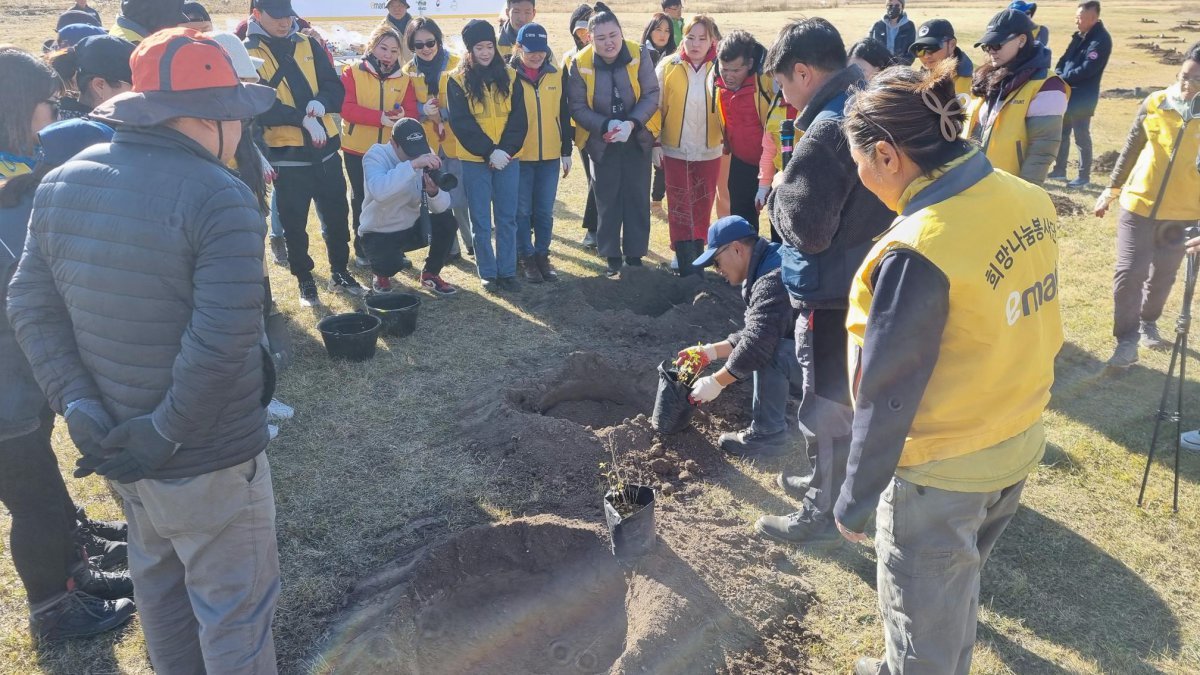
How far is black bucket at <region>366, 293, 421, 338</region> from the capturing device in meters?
5.96

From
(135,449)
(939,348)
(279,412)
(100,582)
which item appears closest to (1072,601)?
(939,348)

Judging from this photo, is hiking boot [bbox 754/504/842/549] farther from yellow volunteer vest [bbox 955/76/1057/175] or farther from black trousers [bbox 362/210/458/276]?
black trousers [bbox 362/210/458/276]

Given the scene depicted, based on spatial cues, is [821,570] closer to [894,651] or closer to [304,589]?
[894,651]

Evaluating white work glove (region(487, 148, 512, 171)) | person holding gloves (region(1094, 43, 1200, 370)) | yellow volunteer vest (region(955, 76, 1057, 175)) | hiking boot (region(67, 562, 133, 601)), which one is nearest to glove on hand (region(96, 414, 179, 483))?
hiking boot (region(67, 562, 133, 601))

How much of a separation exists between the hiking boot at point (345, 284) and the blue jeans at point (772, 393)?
Answer: 3.86 meters

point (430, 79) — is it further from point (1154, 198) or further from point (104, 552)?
point (1154, 198)

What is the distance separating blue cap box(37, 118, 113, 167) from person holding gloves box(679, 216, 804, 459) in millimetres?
2701

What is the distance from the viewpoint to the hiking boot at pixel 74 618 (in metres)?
3.27

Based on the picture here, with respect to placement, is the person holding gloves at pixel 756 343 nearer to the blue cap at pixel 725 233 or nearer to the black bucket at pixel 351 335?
the blue cap at pixel 725 233

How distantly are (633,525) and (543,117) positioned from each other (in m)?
4.24

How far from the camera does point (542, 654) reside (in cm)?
345

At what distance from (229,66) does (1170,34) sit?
115ft

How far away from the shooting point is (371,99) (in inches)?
266

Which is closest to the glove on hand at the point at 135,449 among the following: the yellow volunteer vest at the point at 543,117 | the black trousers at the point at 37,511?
the black trousers at the point at 37,511
